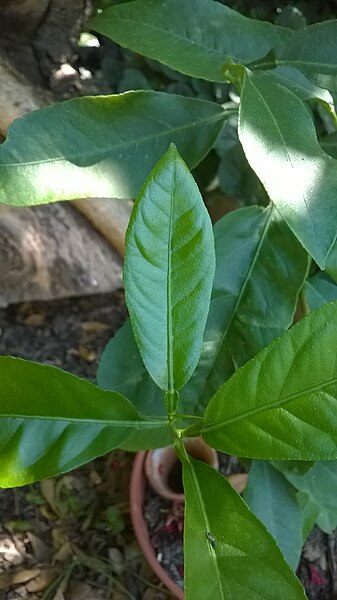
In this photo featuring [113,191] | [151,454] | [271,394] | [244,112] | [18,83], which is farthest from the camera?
[151,454]

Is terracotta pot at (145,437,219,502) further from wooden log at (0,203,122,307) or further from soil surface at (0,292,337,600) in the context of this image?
wooden log at (0,203,122,307)

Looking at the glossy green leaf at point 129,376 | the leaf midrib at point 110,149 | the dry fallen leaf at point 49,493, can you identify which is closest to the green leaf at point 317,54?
the leaf midrib at point 110,149

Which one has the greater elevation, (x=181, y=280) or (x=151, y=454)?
(x=181, y=280)

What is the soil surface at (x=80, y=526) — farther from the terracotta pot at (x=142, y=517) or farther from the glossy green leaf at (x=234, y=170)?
the glossy green leaf at (x=234, y=170)

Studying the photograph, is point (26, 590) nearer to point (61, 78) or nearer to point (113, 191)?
point (113, 191)

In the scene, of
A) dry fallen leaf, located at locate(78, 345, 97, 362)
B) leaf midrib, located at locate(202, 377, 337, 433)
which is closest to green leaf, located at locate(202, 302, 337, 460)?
leaf midrib, located at locate(202, 377, 337, 433)

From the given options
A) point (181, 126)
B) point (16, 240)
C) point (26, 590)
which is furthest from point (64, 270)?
point (26, 590)

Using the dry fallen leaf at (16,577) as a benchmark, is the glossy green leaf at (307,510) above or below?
above
